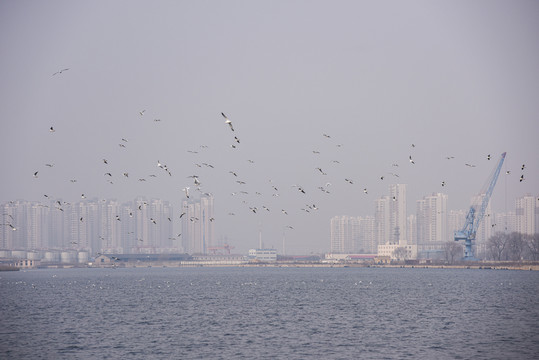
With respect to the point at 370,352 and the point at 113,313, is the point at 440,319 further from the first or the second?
the point at 113,313

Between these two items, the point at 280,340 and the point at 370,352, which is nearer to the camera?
the point at 370,352

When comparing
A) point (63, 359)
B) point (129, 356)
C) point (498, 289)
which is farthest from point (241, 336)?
point (498, 289)

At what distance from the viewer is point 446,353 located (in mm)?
41094

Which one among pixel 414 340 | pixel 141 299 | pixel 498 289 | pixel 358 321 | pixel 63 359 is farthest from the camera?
pixel 498 289

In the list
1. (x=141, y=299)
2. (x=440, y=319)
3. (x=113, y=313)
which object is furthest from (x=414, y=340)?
(x=141, y=299)

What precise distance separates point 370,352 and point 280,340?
6856 millimetres

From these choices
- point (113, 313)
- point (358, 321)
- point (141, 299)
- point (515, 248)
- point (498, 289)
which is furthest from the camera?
point (515, 248)

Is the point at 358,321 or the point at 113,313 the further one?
the point at 113,313

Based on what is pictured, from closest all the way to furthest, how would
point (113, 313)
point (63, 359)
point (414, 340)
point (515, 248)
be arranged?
point (63, 359), point (414, 340), point (113, 313), point (515, 248)

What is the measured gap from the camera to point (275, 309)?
220ft

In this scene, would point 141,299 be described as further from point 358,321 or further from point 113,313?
point 358,321

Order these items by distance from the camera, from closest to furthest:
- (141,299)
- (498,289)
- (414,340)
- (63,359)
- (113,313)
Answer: (63,359) → (414,340) → (113,313) → (141,299) → (498,289)

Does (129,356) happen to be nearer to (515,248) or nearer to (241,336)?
(241,336)

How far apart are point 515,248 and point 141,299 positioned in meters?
142
